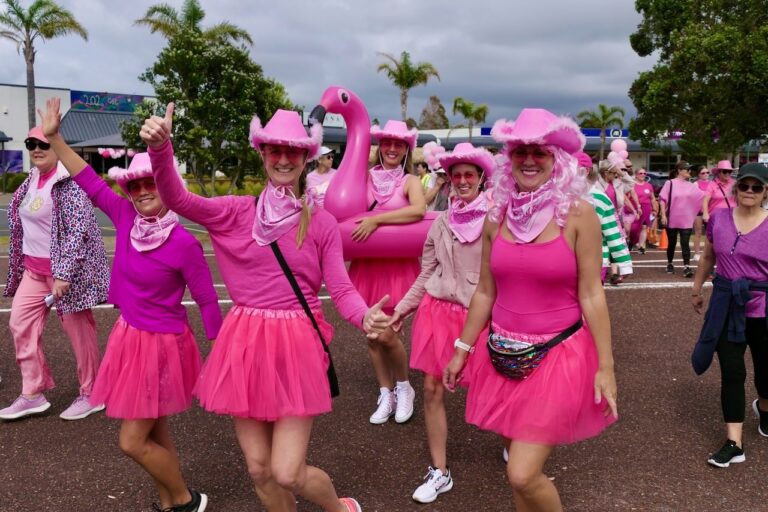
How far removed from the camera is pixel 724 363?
4.34 meters

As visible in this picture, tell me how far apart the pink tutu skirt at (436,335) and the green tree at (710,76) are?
21.2m

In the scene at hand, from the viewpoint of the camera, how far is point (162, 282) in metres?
3.38

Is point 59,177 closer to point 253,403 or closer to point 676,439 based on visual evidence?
point 253,403

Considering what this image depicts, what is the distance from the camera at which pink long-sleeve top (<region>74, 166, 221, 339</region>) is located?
335 cm

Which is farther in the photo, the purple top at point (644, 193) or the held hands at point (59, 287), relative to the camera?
the purple top at point (644, 193)

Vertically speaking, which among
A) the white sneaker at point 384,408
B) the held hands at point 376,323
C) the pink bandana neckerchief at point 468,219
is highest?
the pink bandana neckerchief at point 468,219

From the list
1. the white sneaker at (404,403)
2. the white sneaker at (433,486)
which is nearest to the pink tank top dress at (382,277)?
the white sneaker at (404,403)

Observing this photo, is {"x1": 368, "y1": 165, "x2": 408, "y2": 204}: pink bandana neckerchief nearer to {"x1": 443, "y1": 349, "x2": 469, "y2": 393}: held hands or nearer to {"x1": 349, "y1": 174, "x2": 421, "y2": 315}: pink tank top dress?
{"x1": 349, "y1": 174, "x2": 421, "y2": 315}: pink tank top dress

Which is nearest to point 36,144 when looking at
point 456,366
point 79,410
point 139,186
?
point 139,186

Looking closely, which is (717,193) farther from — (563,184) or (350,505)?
(350,505)

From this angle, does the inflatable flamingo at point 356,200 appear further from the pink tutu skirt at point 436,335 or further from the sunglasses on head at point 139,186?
the sunglasses on head at point 139,186

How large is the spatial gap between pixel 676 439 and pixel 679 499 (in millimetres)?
916

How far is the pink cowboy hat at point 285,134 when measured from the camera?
2.93m

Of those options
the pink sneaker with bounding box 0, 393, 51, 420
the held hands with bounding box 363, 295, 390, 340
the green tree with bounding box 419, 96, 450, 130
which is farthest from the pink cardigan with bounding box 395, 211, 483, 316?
the green tree with bounding box 419, 96, 450, 130
